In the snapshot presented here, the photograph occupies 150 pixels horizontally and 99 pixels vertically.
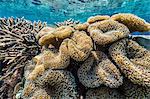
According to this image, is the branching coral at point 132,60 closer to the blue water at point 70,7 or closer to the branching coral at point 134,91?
the branching coral at point 134,91

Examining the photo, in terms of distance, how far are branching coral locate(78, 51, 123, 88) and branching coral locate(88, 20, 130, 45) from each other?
0.15 metres

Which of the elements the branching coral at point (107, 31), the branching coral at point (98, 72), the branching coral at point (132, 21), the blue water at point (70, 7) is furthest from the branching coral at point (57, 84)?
the blue water at point (70, 7)

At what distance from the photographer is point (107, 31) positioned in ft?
7.44

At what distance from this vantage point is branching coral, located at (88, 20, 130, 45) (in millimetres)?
2125

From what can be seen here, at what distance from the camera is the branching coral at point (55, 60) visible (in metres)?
2.19

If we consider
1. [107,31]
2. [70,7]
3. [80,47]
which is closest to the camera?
[80,47]

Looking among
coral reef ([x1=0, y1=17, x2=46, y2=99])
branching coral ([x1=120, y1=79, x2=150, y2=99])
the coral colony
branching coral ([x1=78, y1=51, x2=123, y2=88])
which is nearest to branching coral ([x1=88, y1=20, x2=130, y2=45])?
the coral colony

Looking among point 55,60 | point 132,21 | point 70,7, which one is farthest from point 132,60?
point 70,7

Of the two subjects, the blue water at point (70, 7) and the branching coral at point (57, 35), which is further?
the blue water at point (70, 7)

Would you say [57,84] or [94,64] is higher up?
[94,64]

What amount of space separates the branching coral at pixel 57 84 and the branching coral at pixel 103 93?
0.48ft

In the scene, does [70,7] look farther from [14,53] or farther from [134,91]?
[134,91]

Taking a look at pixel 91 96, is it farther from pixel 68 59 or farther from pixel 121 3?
pixel 121 3

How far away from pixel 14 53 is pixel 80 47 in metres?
1.28
